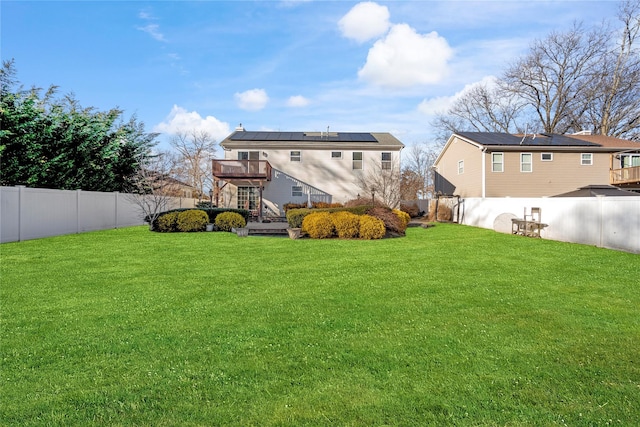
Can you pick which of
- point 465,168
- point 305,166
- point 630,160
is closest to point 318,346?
point 305,166

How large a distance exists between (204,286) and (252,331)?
2.40 m

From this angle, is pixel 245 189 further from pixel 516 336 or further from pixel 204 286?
pixel 516 336

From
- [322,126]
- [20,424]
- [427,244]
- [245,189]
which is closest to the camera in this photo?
[20,424]

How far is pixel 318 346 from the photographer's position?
11.1 ft

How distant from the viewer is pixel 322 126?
27.7 meters

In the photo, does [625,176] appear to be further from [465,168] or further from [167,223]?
[167,223]

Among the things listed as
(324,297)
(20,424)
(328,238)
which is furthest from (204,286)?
(328,238)

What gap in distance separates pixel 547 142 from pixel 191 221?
72.1 feet

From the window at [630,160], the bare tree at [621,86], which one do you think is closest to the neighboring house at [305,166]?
the window at [630,160]

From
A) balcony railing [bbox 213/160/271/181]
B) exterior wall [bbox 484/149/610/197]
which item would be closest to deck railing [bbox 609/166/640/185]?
exterior wall [bbox 484/149/610/197]

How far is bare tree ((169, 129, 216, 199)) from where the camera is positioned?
132 feet

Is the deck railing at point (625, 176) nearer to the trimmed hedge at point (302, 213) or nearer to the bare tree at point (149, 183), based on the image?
the trimmed hedge at point (302, 213)

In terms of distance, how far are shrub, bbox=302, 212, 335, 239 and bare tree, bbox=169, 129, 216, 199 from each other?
29.7 metres

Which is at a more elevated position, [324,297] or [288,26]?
[288,26]
